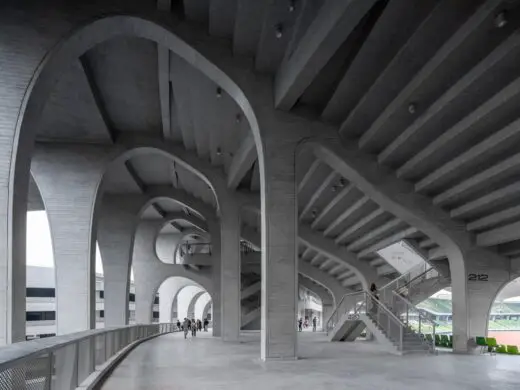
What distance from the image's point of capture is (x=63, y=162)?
26.5 meters

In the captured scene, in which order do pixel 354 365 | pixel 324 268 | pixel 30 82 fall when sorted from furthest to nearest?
pixel 324 268 < pixel 354 365 < pixel 30 82

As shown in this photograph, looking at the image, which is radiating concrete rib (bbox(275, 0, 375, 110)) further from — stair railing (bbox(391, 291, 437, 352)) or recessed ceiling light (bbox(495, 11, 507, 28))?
stair railing (bbox(391, 291, 437, 352))

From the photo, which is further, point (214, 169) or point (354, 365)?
point (214, 169)

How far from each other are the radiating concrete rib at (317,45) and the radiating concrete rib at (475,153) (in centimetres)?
545

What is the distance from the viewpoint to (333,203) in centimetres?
2972

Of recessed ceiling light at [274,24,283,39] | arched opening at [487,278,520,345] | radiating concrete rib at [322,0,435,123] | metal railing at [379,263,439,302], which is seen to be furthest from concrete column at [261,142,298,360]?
arched opening at [487,278,520,345]

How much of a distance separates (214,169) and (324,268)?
806 inches

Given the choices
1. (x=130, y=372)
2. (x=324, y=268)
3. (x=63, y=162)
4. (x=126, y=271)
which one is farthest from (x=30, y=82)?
(x=324, y=268)

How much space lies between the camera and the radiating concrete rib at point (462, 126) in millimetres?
14578

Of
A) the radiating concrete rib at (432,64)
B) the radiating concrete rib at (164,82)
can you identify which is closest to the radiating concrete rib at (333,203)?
the radiating concrete rib at (432,64)

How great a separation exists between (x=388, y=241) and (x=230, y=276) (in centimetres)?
866

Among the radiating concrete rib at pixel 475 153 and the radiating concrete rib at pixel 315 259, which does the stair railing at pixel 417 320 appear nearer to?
the radiating concrete rib at pixel 475 153

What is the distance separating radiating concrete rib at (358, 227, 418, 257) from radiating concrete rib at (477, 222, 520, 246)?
521 centimetres

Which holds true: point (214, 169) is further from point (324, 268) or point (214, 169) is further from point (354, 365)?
point (324, 268)
